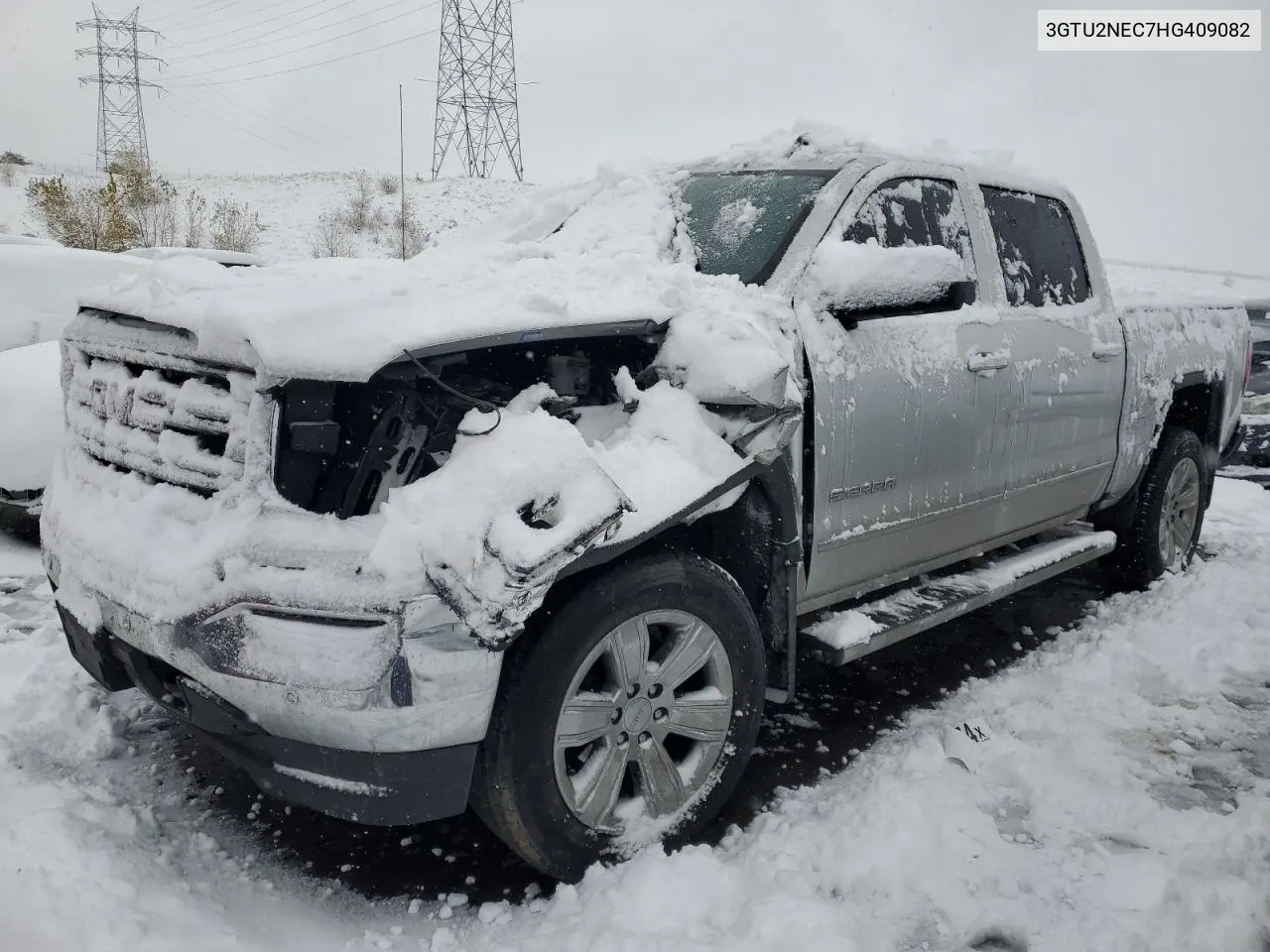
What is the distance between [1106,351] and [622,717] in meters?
3.01

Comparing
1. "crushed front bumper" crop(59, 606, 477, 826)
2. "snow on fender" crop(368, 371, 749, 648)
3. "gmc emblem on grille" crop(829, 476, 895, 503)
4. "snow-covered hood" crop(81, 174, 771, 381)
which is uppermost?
"snow-covered hood" crop(81, 174, 771, 381)

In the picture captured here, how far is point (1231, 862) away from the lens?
2516 mm

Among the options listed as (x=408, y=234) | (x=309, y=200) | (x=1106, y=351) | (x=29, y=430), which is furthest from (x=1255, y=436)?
(x=309, y=200)

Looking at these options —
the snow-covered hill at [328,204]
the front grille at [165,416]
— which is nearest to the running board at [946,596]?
the front grille at [165,416]

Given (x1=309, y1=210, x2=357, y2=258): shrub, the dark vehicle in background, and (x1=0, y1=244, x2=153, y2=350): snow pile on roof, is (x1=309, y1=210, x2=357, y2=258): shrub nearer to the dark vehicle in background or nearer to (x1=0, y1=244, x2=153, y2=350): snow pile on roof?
(x1=0, y1=244, x2=153, y2=350): snow pile on roof

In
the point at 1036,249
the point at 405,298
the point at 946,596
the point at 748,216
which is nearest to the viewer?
the point at 405,298

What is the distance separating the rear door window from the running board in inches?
41.5

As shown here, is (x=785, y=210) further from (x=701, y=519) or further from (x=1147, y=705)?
(x=1147, y=705)

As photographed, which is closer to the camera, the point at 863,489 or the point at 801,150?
the point at 863,489

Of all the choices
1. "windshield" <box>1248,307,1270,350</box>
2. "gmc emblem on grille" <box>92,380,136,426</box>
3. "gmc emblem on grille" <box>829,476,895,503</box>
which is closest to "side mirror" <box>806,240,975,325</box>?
"gmc emblem on grille" <box>829,476,895,503</box>

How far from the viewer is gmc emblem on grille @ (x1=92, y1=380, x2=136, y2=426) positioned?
8.00 ft

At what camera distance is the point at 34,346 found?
526cm

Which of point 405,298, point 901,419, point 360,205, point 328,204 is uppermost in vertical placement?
point 328,204

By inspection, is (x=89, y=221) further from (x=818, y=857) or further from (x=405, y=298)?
(x=818, y=857)
